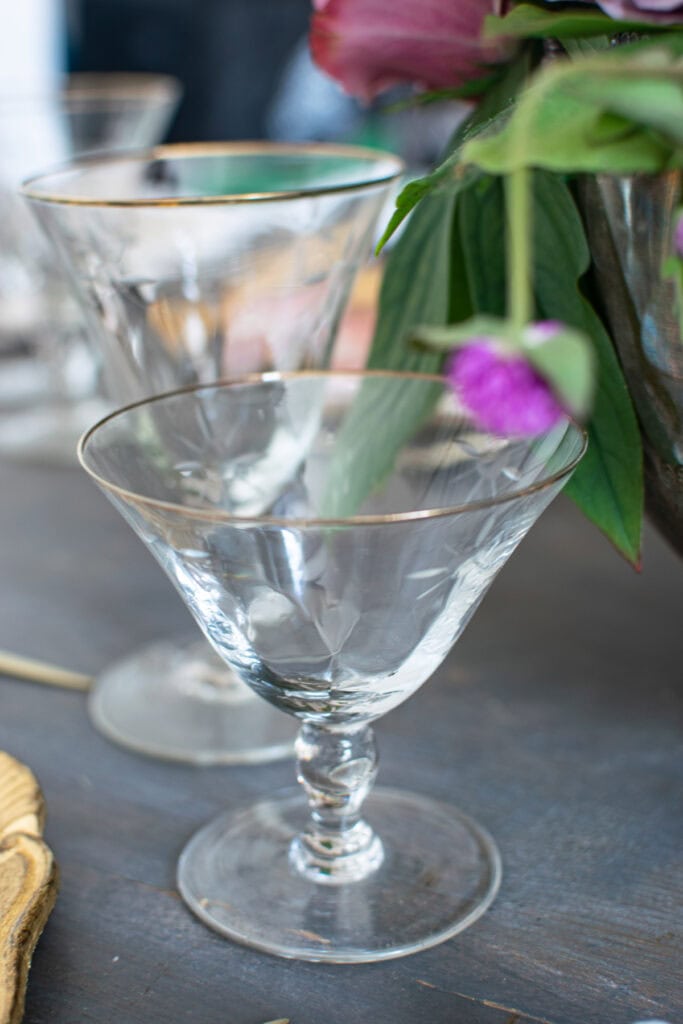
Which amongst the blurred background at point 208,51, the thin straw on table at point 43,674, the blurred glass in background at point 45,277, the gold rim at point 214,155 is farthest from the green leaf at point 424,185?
→ the blurred background at point 208,51

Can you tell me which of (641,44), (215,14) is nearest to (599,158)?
(641,44)

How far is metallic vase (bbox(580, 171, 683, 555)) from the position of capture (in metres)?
0.28

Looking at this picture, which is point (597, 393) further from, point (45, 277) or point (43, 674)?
point (45, 277)

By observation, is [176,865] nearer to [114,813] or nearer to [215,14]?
[114,813]

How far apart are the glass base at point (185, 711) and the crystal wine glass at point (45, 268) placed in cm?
26

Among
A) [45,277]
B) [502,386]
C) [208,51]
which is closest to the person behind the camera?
[502,386]

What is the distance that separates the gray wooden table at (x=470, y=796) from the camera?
276 millimetres

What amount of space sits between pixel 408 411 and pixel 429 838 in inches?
4.5

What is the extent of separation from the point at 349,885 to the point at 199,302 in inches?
8.0

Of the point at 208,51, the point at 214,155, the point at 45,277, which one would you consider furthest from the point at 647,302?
the point at 208,51

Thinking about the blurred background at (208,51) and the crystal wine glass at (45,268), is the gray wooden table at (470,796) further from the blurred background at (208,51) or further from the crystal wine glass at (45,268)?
the blurred background at (208,51)

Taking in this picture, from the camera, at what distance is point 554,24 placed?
0.89 ft

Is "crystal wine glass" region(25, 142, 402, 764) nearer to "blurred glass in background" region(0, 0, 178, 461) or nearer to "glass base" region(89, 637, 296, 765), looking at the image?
"glass base" region(89, 637, 296, 765)

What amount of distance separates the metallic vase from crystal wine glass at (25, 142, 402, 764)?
12 cm
